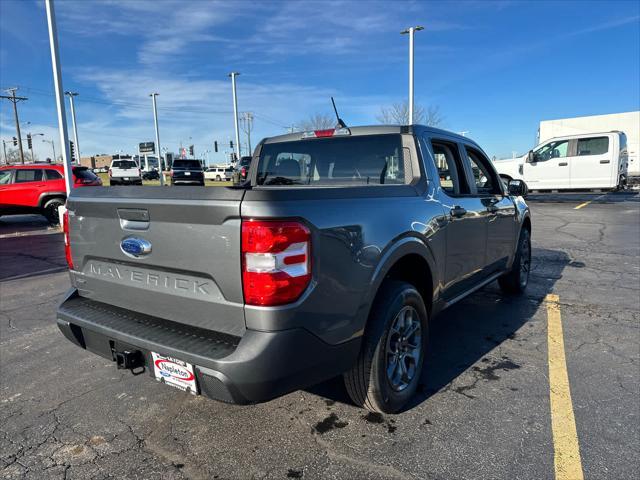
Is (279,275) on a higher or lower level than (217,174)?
higher

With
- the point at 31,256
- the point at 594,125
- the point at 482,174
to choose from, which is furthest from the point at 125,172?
the point at 594,125

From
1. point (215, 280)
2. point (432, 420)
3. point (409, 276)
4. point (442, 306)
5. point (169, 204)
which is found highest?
point (169, 204)

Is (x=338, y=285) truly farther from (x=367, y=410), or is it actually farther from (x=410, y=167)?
(x=410, y=167)

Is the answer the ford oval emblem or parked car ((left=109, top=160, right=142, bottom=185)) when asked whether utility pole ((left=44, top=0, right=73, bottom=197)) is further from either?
parked car ((left=109, top=160, right=142, bottom=185))

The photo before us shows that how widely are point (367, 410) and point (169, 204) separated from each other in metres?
1.77

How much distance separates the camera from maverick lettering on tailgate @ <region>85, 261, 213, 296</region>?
7.35 ft

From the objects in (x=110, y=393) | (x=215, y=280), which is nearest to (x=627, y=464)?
(x=215, y=280)

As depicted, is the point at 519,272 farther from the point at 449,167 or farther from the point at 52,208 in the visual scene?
the point at 52,208

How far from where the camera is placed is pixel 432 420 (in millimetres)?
2795

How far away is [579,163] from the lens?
653 inches

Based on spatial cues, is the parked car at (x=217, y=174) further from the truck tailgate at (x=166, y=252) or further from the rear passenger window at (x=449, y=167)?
A: the truck tailgate at (x=166, y=252)

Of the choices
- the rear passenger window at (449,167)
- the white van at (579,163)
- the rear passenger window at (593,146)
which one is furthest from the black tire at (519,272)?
the rear passenger window at (593,146)

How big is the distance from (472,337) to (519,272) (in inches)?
65.7

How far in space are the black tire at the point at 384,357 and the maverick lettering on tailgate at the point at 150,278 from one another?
38.4 inches
